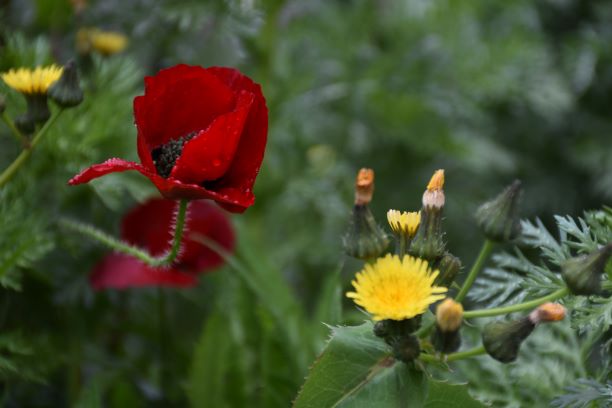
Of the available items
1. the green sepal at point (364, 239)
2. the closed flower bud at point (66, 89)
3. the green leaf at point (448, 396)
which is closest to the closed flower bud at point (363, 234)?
the green sepal at point (364, 239)

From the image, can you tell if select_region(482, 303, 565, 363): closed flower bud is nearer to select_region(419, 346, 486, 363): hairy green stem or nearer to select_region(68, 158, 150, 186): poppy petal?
select_region(419, 346, 486, 363): hairy green stem

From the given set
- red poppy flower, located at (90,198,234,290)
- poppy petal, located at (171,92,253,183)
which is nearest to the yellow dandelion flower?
red poppy flower, located at (90,198,234,290)

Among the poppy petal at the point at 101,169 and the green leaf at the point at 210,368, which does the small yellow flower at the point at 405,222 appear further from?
the green leaf at the point at 210,368

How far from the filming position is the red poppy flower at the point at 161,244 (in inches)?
33.2

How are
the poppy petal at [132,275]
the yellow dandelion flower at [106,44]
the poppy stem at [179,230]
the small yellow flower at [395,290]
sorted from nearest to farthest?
1. the small yellow flower at [395,290]
2. the poppy stem at [179,230]
3. the poppy petal at [132,275]
4. the yellow dandelion flower at [106,44]

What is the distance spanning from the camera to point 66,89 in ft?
2.07

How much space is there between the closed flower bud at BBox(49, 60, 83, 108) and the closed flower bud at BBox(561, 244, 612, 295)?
1.24 feet

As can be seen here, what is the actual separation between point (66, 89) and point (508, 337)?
0.37m

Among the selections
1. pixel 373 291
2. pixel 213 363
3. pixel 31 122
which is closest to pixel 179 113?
pixel 31 122

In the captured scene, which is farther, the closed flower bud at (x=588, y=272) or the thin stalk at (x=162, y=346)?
the thin stalk at (x=162, y=346)

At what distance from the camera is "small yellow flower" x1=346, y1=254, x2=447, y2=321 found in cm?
49

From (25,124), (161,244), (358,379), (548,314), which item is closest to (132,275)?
(161,244)

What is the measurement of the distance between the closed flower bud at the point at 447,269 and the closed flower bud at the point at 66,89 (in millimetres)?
301

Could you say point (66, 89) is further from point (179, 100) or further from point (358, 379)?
point (358, 379)
